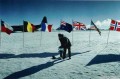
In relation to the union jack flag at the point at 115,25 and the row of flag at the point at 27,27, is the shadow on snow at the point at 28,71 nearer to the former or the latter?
the row of flag at the point at 27,27

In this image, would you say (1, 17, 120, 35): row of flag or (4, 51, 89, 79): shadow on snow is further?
(1, 17, 120, 35): row of flag

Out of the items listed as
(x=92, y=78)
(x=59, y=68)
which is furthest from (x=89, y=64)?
(x=92, y=78)

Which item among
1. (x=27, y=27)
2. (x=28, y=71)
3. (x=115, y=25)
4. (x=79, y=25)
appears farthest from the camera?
(x=79, y=25)

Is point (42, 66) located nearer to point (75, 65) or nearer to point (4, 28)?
point (75, 65)

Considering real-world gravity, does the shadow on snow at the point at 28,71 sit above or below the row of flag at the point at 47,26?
below

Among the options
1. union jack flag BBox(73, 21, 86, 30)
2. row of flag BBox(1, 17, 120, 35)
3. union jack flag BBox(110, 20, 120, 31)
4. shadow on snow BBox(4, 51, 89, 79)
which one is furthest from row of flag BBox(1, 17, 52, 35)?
shadow on snow BBox(4, 51, 89, 79)

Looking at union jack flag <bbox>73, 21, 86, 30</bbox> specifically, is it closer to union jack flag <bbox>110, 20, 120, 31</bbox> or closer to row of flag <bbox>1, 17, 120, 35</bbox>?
row of flag <bbox>1, 17, 120, 35</bbox>

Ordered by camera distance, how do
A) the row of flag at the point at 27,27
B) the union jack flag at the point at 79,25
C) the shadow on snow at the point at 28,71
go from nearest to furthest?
1. the shadow on snow at the point at 28,71
2. the row of flag at the point at 27,27
3. the union jack flag at the point at 79,25

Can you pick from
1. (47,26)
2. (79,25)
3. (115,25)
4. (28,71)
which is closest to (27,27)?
(47,26)

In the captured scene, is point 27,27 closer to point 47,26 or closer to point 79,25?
point 47,26

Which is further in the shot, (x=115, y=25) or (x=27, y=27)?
(x=27, y=27)

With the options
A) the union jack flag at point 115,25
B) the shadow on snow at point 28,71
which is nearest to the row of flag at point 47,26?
the union jack flag at point 115,25

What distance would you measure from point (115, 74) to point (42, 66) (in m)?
3.91

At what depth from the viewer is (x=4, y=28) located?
18.5 m
